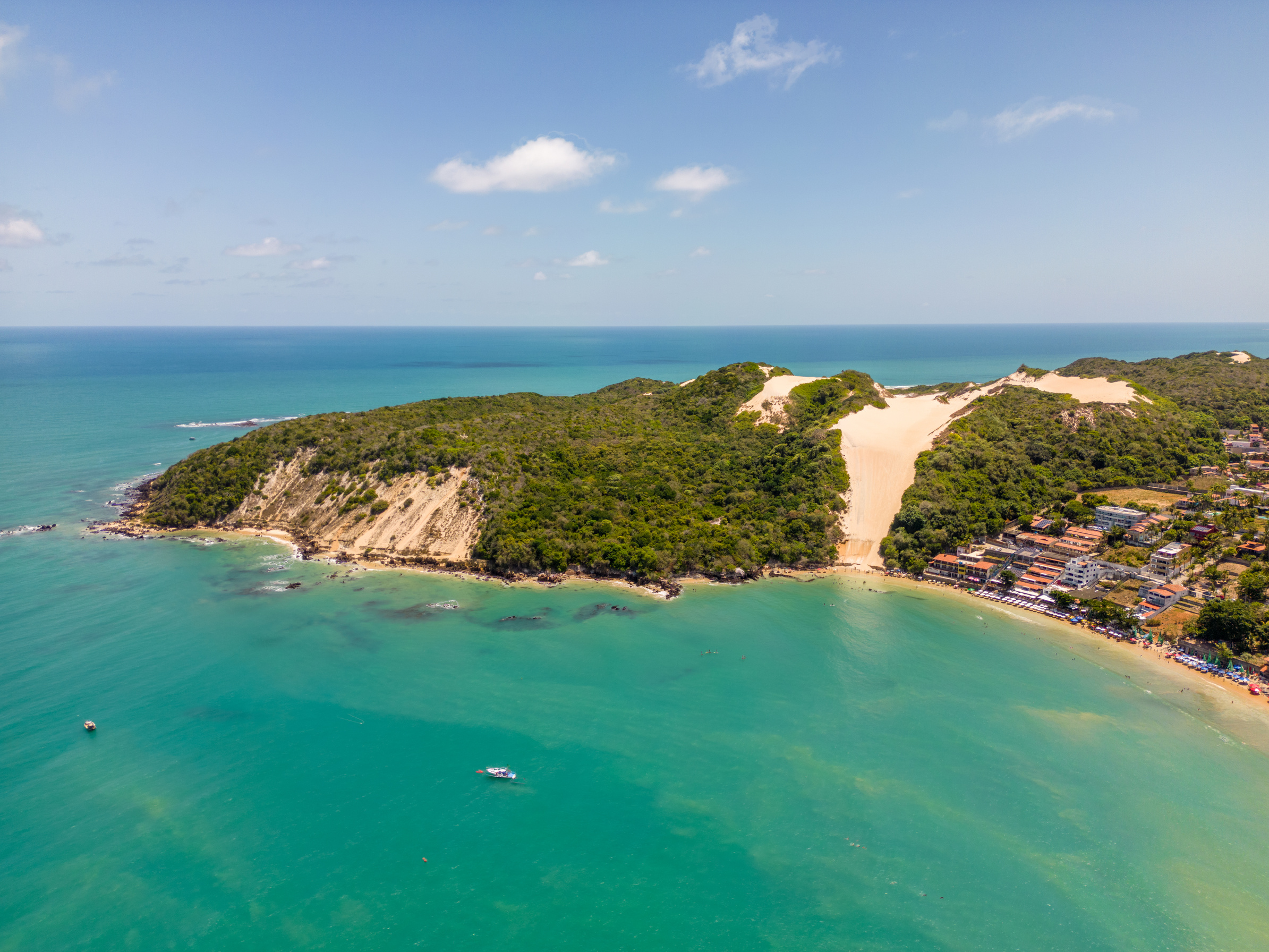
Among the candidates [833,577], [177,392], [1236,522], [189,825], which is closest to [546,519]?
[833,577]

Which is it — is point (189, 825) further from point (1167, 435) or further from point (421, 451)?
point (1167, 435)

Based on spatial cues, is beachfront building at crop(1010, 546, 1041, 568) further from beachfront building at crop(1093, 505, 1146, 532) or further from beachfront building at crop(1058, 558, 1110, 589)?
beachfront building at crop(1093, 505, 1146, 532)

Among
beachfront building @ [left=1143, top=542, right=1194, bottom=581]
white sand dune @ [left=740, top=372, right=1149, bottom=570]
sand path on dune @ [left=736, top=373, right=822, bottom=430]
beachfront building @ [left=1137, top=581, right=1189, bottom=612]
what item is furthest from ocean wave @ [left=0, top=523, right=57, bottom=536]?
beachfront building @ [left=1143, top=542, right=1194, bottom=581]

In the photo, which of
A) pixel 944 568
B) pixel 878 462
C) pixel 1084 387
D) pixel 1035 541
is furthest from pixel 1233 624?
pixel 1084 387

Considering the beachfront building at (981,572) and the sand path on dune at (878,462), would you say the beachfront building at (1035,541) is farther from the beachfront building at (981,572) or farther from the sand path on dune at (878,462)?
the sand path on dune at (878,462)

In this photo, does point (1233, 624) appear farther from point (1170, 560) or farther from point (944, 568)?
point (944, 568)

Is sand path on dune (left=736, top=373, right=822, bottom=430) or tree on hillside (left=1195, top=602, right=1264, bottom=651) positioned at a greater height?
sand path on dune (left=736, top=373, right=822, bottom=430)

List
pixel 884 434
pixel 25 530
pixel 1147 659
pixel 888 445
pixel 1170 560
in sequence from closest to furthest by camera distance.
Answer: pixel 1147 659 → pixel 1170 560 → pixel 25 530 → pixel 888 445 → pixel 884 434
